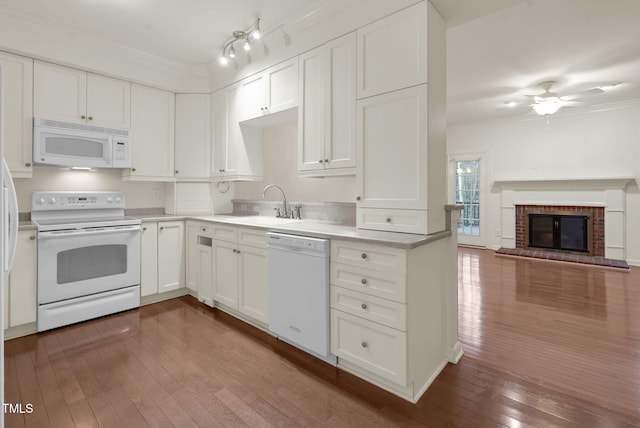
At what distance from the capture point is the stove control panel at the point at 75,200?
2857 millimetres

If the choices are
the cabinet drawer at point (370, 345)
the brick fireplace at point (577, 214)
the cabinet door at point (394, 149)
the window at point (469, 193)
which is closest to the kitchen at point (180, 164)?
the cabinet door at point (394, 149)

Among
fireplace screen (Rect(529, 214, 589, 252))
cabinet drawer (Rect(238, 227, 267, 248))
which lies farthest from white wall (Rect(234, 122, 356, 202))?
fireplace screen (Rect(529, 214, 589, 252))

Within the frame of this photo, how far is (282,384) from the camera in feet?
6.53

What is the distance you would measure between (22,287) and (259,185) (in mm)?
2335

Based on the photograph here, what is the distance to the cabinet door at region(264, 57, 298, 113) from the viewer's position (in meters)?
2.79

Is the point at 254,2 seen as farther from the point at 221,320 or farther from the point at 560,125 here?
the point at 560,125

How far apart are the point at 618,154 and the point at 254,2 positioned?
639cm

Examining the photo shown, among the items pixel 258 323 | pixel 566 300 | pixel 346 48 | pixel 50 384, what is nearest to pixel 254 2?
pixel 346 48

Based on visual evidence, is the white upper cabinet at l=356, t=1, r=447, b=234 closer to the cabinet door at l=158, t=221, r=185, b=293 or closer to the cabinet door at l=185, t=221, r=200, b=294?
the cabinet door at l=185, t=221, r=200, b=294

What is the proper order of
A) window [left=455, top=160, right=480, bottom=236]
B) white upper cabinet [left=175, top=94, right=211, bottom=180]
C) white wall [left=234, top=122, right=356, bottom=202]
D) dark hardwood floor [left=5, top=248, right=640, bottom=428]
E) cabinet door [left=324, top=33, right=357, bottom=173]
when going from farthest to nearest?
window [left=455, top=160, right=480, bottom=236] → white upper cabinet [left=175, top=94, right=211, bottom=180] → white wall [left=234, top=122, right=356, bottom=202] → cabinet door [left=324, top=33, right=357, bottom=173] → dark hardwood floor [left=5, top=248, right=640, bottom=428]

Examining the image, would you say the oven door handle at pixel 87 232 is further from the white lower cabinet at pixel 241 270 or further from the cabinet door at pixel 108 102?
the cabinet door at pixel 108 102

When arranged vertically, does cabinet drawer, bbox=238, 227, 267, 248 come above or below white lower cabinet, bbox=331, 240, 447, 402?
above

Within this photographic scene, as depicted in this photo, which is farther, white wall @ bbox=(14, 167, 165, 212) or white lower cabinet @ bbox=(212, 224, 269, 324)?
white wall @ bbox=(14, 167, 165, 212)

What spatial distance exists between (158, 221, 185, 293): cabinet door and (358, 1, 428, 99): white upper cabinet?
251 centimetres
